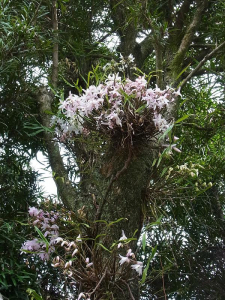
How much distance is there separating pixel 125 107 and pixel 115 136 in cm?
10

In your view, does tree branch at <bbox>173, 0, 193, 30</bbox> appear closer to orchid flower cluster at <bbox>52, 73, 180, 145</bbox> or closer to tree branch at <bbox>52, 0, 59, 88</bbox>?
tree branch at <bbox>52, 0, 59, 88</bbox>

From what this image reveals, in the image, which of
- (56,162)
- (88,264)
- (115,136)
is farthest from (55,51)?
(88,264)

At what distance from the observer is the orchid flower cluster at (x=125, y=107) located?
1.22 meters

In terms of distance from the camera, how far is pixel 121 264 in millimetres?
1124

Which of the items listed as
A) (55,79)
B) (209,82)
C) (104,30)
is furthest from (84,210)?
(104,30)

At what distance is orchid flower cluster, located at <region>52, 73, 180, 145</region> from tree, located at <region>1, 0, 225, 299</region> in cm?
4

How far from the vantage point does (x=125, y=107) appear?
48.9 inches

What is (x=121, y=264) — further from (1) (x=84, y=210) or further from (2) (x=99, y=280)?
(1) (x=84, y=210)

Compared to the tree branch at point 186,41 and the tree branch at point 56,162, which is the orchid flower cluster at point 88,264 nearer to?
→ the tree branch at point 56,162

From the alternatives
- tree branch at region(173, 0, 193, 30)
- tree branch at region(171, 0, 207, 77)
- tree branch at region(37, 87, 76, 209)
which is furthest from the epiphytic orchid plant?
tree branch at region(173, 0, 193, 30)

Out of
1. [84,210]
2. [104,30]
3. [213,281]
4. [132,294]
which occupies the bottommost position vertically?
[132,294]

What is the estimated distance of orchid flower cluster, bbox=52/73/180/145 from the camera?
1.22 meters

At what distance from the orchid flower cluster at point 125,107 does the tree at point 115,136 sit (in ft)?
0.14

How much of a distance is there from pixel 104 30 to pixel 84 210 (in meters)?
1.43
